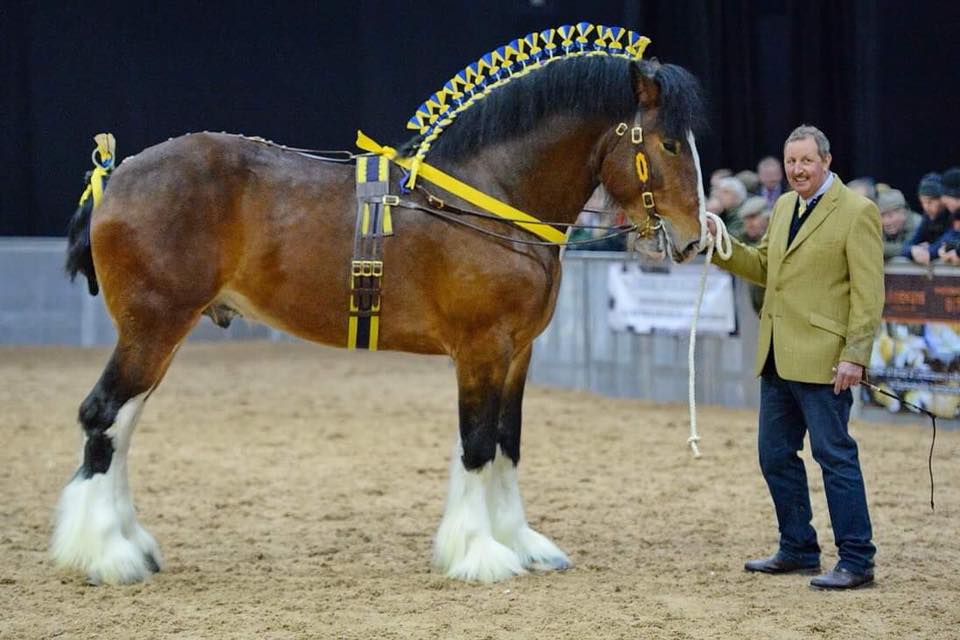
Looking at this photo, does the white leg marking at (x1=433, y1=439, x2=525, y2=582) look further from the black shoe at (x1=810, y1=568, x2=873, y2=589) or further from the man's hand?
the man's hand

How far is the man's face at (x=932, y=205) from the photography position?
811 cm

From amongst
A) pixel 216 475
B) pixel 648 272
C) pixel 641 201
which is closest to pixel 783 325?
pixel 641 201

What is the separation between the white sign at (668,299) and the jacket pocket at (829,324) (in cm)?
461

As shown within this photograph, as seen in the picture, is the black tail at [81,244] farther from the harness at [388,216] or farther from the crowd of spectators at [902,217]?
the crowd of spectators at [902,217]

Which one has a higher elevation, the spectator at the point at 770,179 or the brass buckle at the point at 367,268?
the spectator at the point at 770,179

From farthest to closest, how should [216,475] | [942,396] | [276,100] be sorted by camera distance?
1. [276,100]
2. [942,396]
3. [216,475]

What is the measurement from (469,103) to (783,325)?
1581 mm

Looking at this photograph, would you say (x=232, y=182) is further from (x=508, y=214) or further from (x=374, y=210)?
(x=508, y=214)

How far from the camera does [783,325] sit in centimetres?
453

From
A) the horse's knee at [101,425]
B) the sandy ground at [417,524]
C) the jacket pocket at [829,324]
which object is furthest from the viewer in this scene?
the horse's knee at [101,425]

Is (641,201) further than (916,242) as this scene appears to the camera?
No

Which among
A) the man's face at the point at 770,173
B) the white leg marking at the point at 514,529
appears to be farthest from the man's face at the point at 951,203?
the white leg marking at the point at 514,529

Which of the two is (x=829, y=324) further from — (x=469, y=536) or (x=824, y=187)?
(x=469, y=536)

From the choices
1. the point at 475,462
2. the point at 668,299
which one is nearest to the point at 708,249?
the point at 475,462
